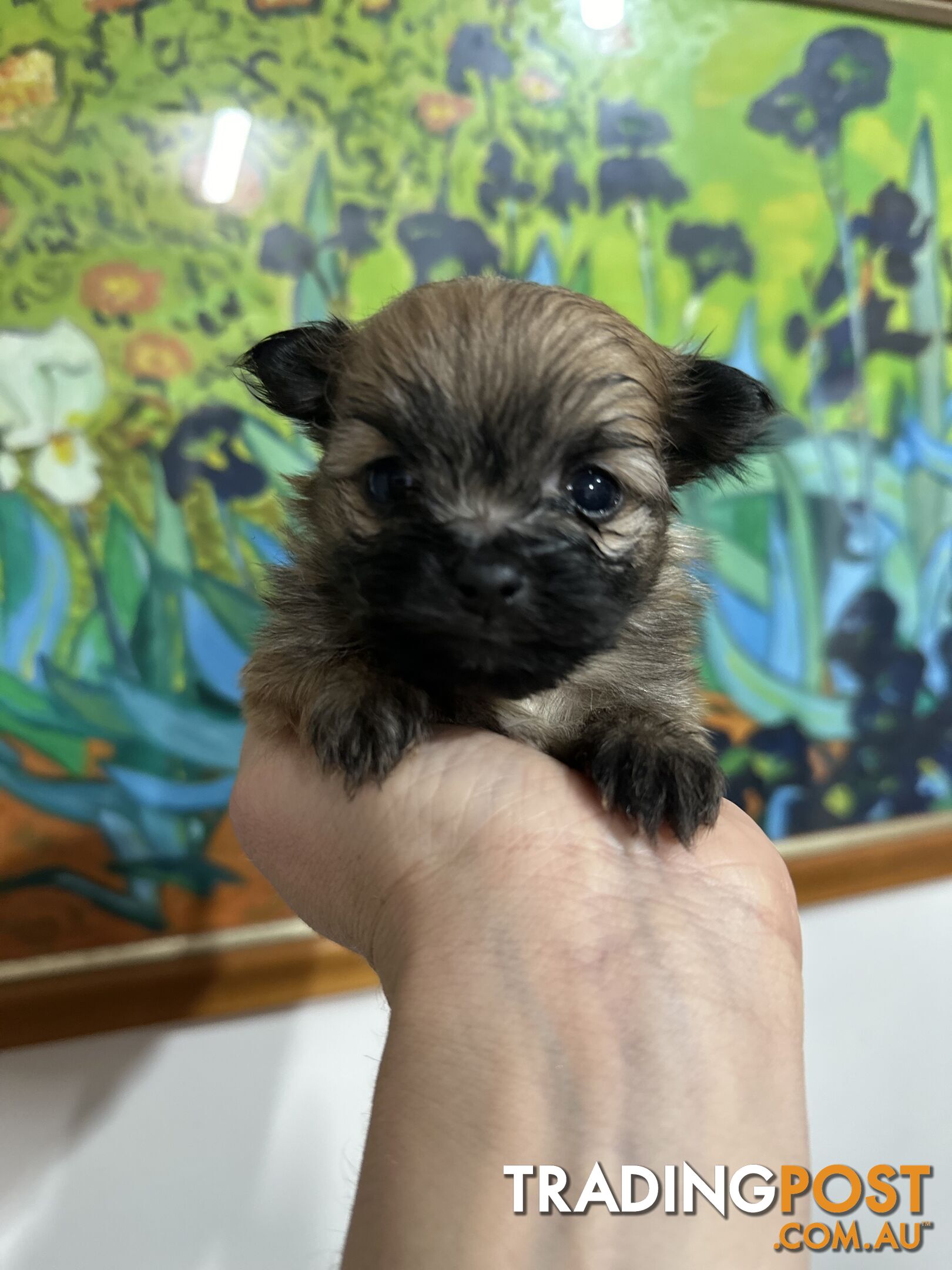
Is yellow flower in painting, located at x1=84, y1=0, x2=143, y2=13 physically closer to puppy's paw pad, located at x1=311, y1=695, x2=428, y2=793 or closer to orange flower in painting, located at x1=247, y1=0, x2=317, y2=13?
orange flower in painting, located at x1=247, y1=0, x2=317, y2=13

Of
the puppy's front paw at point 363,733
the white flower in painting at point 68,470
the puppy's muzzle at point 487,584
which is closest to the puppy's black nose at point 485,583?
the puppy's muzzle at point 487,584

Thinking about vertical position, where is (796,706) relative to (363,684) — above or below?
above

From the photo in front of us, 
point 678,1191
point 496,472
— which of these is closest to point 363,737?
point 496,472

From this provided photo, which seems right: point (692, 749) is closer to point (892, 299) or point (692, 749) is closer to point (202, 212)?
point (202, 212)

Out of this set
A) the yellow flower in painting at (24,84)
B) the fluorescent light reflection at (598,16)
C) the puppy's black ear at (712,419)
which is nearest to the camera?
the puppy's black ear at (712,419)

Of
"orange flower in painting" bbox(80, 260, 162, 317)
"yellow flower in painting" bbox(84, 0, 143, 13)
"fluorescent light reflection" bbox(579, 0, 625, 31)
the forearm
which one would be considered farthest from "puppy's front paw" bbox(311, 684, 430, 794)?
"fluorescent light reflection" bbox(579, 0, 625, 31)

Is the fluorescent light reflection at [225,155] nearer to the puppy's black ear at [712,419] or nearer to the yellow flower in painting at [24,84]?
the yellow flower in painting at [24,84]

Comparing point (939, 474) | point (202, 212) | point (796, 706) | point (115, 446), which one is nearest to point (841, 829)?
point (796, 706)
